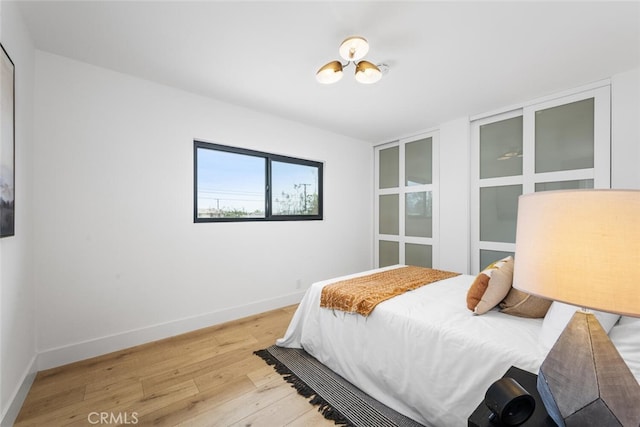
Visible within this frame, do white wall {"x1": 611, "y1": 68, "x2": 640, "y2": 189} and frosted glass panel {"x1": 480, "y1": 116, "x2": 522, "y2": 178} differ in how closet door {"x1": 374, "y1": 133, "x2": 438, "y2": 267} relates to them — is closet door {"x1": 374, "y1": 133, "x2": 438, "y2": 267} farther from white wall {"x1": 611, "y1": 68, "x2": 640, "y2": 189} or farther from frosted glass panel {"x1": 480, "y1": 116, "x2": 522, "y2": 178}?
white wall {"x1": 611, "y1": 68, "x2": 640, "y2": 189}

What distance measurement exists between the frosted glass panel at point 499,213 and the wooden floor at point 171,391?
2.83 m

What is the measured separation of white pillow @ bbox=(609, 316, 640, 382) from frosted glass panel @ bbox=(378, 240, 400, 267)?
305 cm

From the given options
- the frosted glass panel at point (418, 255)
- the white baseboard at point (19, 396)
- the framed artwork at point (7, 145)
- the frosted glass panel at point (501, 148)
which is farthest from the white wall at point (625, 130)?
the white baseboard at point (19, 396)

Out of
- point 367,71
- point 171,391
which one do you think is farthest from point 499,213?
point 171,391

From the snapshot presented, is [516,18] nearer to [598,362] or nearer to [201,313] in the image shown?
[598,362]

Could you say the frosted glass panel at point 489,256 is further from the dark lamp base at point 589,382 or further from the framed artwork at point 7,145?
the framed artwork at point 7,145

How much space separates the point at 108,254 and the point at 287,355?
5.81 ft

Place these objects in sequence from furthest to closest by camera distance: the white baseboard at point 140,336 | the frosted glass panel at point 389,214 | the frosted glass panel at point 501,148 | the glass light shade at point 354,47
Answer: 1. the frosted glass panel at point 389,214
2. the frosted glass panel at point 501,148
3. the white baseboard at point 140,336
4. the glass light shade at point 354,47

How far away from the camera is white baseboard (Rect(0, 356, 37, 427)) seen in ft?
4.82

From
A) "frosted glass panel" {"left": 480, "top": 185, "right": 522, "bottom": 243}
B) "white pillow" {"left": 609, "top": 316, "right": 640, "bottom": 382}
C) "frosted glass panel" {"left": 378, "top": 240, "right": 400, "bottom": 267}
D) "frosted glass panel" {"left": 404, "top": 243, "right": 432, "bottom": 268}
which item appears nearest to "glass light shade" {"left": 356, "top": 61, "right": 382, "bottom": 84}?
"white pillow" {"left": 609, "top": 316, "right": 640, "bottom": 382}

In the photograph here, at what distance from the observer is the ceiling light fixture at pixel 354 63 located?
71.1 inches

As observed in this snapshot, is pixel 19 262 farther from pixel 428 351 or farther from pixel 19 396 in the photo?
pixel 428 351

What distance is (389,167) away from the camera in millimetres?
4422

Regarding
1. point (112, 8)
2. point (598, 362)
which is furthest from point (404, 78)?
point (598, 362)
